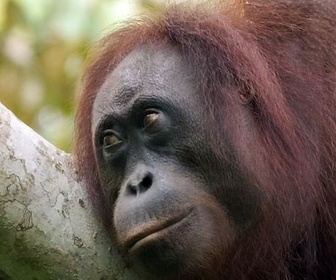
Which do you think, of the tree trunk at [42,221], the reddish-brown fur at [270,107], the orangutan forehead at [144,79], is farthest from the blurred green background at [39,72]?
the tree trunk at [42,221]

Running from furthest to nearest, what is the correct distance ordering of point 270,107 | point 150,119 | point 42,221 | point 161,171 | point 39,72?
point 39,72 → point 270,107 → point 150,119 → point 161,171 → point 42,221

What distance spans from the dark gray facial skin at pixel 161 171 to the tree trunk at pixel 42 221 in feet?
0.28

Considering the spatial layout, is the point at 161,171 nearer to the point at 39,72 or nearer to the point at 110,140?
the point at 110,140

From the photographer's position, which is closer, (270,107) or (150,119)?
(150,119)

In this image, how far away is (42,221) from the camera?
2.73m

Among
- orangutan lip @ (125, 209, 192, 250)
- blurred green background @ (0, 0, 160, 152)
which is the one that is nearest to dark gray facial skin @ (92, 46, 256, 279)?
orangutan lip @ (125, 209, 192, 250)

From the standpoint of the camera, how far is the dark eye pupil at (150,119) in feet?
9.66

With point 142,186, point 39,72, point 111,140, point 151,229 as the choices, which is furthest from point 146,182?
point 39,72

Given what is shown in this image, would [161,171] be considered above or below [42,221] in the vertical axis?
above

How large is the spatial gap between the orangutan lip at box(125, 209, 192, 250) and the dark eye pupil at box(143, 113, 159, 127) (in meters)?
0.30

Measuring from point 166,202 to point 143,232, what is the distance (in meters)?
0.10

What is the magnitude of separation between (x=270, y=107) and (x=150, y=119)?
382 millimetres

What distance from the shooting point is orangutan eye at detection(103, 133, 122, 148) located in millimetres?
3007

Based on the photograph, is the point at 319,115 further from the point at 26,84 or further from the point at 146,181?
the point at 26,84
